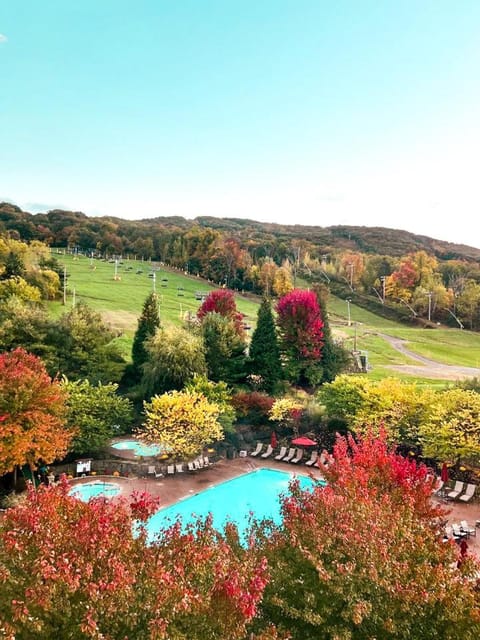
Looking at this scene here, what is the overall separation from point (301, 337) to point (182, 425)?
16.6 m

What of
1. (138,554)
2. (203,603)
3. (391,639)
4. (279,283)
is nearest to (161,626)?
(203,603)

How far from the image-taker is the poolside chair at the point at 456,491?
2289 cm

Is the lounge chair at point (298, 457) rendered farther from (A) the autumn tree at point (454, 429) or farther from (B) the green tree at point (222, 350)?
(B) the green tree at point (222, 350)

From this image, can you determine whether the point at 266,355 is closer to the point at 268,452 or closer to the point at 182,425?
the point at 268,452

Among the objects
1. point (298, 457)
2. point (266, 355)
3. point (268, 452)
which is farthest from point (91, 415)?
point (266, 355)

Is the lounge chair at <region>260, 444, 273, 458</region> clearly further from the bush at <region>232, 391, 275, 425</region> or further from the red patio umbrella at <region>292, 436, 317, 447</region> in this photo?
the bush at <region>232, 391, 275, 425</region>

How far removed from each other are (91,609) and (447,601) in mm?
5622

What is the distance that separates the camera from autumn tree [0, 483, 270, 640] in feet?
24.5

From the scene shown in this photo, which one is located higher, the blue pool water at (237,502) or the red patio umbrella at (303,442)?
the red patio umbrella at (303,442)

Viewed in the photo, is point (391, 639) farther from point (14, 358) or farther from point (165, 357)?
point (165, 357)

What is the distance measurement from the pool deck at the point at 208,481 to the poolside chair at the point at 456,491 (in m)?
0.32

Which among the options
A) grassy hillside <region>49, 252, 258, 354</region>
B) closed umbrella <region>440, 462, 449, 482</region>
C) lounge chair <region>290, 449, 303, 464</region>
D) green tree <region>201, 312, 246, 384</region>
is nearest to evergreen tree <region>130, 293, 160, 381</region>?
green tree <region>201, 312, 246, 384</region>

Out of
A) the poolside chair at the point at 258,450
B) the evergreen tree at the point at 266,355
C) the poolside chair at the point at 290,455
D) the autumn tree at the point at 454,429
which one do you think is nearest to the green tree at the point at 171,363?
the evergreen tree at the point at 266,355

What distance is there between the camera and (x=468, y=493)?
23.1 m
